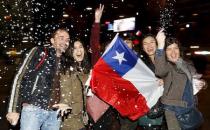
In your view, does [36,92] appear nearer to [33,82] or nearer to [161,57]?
[33,82]

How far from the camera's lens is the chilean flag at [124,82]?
503 centimetres

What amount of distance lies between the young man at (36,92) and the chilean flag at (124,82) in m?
0.75

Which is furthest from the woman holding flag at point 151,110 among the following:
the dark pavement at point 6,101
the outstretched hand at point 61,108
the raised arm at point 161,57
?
the dark pavement at point 6,101

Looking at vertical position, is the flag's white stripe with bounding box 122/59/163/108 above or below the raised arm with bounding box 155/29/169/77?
below

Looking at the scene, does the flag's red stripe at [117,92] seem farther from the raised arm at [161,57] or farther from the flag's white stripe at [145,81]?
the raised arm at [161,57]

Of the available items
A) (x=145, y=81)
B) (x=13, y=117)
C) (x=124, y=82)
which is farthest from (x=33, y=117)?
(x=145, y=81)

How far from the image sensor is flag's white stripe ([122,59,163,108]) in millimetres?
5031

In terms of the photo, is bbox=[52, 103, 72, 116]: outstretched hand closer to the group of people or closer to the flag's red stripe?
the group of people

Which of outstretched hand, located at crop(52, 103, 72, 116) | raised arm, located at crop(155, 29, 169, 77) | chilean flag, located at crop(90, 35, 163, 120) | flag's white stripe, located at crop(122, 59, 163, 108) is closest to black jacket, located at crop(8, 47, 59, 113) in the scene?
outstretched hand, located at crop(52, 103, 72, 116)

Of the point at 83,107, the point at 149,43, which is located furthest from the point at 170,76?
the point at 83,107

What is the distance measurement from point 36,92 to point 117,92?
135cm

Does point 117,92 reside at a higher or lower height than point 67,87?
lower

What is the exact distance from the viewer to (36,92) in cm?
417

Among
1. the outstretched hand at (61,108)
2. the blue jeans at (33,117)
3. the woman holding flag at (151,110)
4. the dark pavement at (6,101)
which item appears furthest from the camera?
the dark pavement at (6,101)
